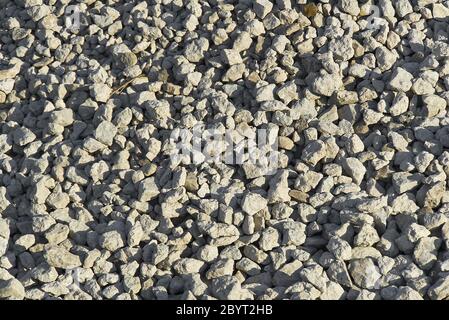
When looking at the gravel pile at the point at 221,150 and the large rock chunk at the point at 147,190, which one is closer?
the gravel pile at the point at 221,150

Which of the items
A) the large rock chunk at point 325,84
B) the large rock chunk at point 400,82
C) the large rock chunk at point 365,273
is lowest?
the large rock chunk at point 365,273

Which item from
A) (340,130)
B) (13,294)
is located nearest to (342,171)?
(340,130)

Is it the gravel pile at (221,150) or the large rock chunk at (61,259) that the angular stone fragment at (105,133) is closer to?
the gravel pile at (221,150)

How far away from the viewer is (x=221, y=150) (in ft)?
8.61

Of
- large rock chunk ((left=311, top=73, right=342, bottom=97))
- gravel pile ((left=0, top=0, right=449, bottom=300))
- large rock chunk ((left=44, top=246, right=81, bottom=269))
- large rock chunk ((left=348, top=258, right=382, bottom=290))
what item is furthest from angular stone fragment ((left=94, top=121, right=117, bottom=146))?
large rock chunk ((left=348, top=258, right=382, bottom=290))

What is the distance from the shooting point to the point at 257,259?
2.34 metres

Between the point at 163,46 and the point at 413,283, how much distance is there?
1532 mm

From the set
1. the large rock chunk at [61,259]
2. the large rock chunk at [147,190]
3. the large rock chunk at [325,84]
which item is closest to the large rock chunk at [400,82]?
the large rock chunk at [325,84]

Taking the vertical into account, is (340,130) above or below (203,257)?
above

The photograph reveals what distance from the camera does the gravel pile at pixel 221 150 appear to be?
2.31 meters

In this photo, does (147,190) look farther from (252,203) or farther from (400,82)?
(400,82)

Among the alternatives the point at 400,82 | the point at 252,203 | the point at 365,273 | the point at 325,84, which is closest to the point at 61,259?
the point at 252,203

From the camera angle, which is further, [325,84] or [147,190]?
[325,84]

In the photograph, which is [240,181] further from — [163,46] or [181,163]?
[163,46]
